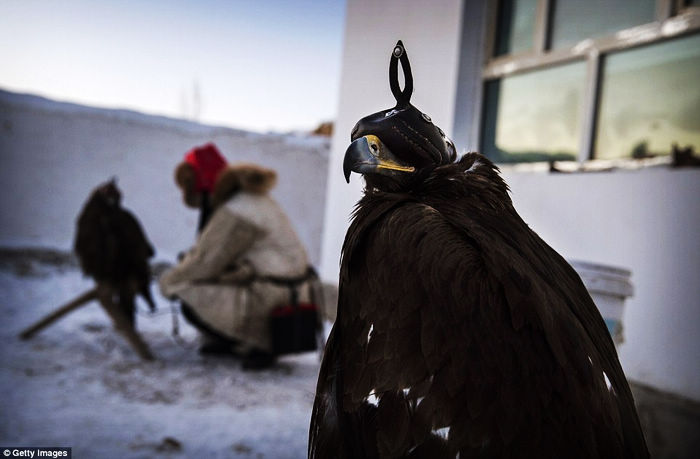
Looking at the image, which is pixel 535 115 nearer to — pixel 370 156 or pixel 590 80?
pixel 590 80

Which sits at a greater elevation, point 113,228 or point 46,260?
point 113,228

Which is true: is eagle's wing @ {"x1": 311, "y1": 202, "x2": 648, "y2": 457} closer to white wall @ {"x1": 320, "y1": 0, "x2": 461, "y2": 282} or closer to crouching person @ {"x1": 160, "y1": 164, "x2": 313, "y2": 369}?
white wall @ {"x1": 320, "y1": 0, "x2": 461, "y2": 282}

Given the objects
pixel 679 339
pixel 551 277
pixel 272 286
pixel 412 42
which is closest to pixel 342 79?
pixel 412 42

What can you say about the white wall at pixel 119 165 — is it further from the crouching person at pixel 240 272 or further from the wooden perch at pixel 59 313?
the crouching person at pixel 240 272

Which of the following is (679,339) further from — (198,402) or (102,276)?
(102,276)

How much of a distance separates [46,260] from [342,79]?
4.12 metres

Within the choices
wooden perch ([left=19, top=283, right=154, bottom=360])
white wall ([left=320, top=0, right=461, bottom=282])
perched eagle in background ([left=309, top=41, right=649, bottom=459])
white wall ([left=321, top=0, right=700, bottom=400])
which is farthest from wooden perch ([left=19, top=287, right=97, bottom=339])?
perched eagle in background ([left=309, top=41, right=649, bottom=459])

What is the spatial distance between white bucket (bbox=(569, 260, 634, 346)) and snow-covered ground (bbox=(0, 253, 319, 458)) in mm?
1546

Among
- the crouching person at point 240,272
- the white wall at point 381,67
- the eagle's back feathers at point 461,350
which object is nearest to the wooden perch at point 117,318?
the crouching person at point 240,272

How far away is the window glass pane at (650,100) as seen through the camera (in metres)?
2.64

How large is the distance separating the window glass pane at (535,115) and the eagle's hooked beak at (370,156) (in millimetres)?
2431

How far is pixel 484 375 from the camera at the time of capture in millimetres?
901

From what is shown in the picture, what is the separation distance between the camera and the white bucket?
202 centimetres

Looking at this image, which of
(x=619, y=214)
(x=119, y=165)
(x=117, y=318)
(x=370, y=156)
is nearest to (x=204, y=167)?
(x=117, y=318)
